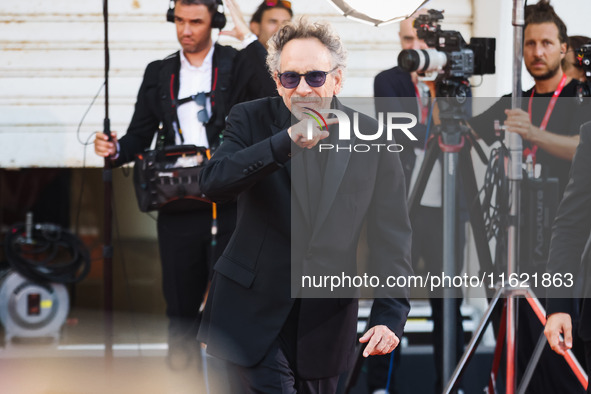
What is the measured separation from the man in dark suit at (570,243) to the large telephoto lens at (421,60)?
1006 mm

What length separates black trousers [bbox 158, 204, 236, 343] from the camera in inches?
161

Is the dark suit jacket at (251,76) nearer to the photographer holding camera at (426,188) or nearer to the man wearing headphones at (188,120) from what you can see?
the man wearing headphones at (188,120)

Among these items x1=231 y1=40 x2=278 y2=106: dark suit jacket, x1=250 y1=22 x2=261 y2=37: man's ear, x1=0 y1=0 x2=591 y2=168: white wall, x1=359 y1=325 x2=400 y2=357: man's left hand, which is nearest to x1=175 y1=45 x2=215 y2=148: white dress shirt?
x1=231 y1=40 x2=278 y2=106: dark suit jacket

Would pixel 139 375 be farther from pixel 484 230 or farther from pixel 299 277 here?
pixel 299 277

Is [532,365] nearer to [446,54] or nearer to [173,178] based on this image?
[446,54]

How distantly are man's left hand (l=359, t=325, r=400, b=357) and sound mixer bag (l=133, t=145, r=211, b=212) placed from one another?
5.35 ft

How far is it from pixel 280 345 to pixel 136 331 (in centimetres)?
306

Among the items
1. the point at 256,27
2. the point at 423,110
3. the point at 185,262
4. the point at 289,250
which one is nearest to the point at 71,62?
the point at 256,27

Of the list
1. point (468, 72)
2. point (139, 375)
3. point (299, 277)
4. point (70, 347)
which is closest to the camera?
point (299, 277)

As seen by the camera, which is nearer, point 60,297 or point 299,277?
point 299,277

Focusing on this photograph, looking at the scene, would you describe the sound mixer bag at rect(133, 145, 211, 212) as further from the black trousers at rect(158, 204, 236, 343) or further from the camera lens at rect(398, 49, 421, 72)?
the camera lens at rect(398, 49, 421, 72)

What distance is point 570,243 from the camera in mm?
2693

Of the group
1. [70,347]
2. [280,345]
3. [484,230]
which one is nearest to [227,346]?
[280,345]

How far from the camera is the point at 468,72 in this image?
12.3 feet
